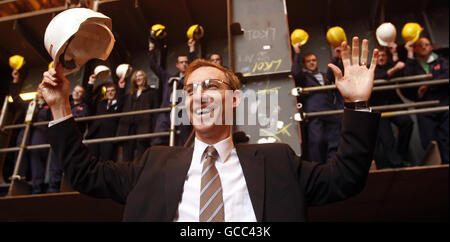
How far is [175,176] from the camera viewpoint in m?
1.68

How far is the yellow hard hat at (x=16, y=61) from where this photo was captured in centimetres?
206

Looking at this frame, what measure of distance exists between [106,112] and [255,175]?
3.74 m

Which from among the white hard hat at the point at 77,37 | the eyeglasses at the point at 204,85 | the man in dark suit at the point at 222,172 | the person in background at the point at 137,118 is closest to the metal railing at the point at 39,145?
the person in background at the point at 137,118

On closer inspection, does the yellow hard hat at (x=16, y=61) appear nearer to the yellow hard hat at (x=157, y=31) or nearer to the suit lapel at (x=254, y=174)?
the suit lapel at (x=254, y=174)

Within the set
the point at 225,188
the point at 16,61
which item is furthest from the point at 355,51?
the point at 16,61

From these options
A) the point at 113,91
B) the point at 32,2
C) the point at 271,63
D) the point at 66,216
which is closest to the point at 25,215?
the point at 66,216

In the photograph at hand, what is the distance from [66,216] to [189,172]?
11.4 ft

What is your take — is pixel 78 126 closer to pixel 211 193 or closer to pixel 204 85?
pixel 204 85

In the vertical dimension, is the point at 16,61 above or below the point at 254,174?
above

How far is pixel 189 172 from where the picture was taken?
68.4 inches

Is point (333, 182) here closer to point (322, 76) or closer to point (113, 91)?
point (322, 76)

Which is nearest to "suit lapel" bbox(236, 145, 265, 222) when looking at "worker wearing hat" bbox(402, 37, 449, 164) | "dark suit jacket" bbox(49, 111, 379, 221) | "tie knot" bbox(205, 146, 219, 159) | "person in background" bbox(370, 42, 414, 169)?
"dark suit jacket" bbox(49, 111, 379, 221)

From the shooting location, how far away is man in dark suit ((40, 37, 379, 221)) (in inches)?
61.9

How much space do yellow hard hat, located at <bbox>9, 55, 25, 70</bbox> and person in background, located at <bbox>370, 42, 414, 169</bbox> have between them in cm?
348
